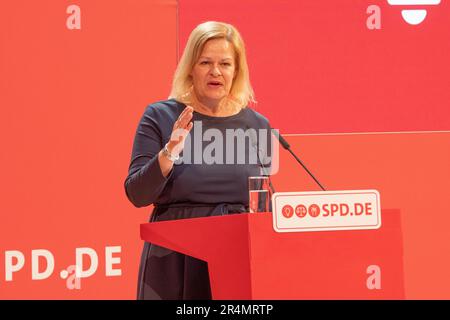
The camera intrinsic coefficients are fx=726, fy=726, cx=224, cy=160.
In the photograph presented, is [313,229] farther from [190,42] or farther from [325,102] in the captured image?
[325,102]

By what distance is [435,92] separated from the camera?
10.9 ft

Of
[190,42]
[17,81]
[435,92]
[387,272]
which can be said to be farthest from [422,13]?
[387,272]

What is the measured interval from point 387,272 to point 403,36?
198cm

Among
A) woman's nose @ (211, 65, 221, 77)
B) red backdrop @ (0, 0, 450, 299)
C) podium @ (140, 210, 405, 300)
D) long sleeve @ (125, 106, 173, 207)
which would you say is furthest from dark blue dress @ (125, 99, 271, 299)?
red backdrop @ (0, 0, 450, 299)

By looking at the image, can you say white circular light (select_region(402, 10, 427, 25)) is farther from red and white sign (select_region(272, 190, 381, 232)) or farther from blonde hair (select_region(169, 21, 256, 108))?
red and white sign (select_region(272, 190, 381, 232))

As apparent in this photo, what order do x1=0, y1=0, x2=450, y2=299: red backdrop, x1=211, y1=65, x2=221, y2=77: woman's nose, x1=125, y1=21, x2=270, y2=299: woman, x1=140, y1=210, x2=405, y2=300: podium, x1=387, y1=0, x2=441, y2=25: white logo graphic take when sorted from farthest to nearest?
x1=387, y1=0, x2=441, y2=25: white logo graphic, x1=0, y1=0, x2=450, y2=299: red backdrop, x1=211, y1=65, x2=221, y2=77: woman's nose, x1=125, y1=21, x2=270, y2=299: woman, x1=140, y1=210, x2=405, y2=300: podium

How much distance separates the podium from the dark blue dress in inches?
11.2

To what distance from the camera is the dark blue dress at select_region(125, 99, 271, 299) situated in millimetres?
1908

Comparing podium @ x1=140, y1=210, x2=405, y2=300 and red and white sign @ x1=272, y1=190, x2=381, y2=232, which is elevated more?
red and white sign @ x1=272, y1=190, x2=381, y2=232

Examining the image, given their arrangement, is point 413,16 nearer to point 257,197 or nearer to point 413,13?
point 413,13

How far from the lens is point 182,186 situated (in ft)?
6.64

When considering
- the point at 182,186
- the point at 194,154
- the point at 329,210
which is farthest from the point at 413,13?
the point at 329,210

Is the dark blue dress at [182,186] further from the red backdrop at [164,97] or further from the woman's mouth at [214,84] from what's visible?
the red backdrop at [164,97]

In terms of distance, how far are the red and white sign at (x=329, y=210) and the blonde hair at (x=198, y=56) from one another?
788 millimetres
